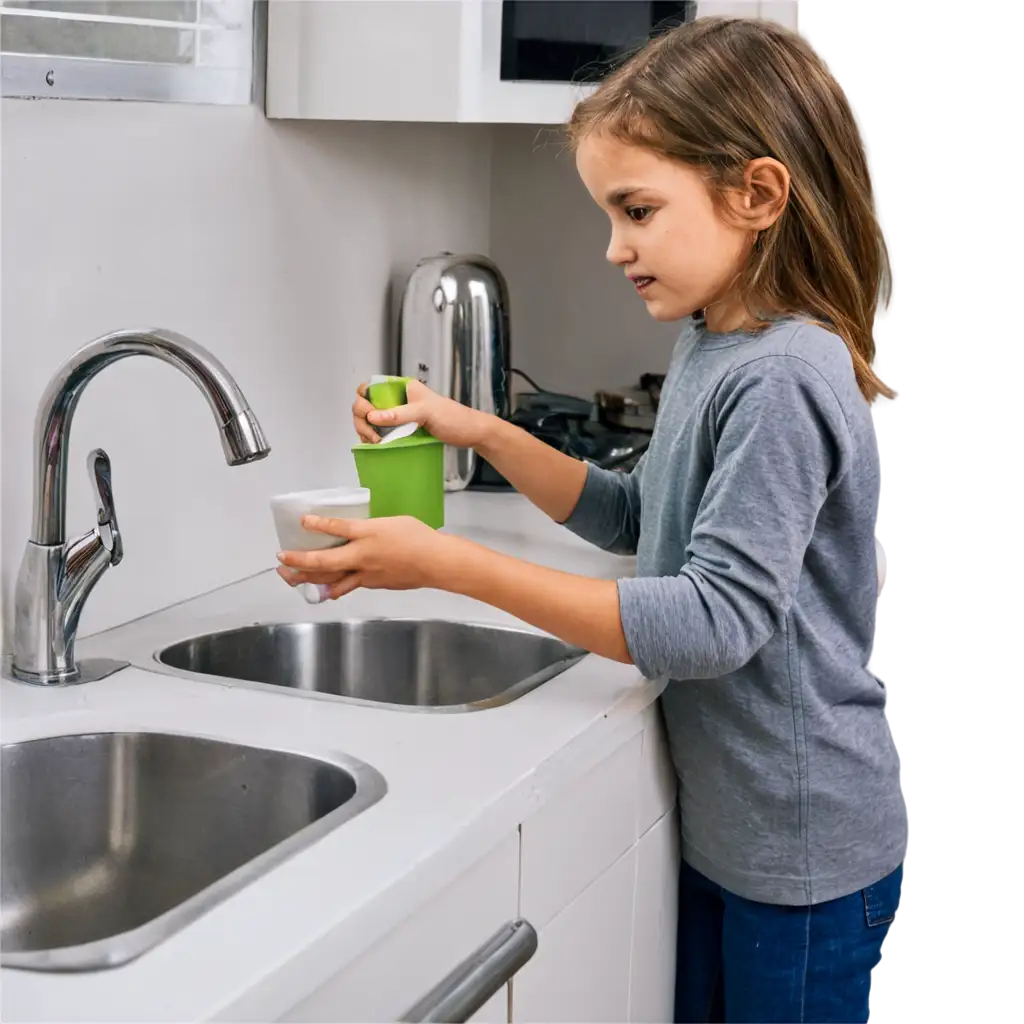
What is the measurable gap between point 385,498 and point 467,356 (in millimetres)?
712

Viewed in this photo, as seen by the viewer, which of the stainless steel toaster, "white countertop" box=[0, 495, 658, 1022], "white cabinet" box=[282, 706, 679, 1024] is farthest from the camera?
the stainless steel toaster

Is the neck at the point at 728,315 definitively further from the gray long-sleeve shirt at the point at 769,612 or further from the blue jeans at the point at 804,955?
the blue jeans at the point at 804,955

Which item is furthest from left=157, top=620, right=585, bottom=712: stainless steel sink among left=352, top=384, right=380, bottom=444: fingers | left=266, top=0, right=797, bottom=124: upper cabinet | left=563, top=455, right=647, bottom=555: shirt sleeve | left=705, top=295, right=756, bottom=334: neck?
left=266, top=0, right=797, bottom=124: upper cabinet

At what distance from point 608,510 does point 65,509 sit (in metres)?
0.52

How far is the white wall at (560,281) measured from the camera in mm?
2260

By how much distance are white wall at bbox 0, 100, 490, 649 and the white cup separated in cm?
28

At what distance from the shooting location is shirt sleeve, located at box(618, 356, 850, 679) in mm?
1114

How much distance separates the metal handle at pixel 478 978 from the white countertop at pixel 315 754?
82 millimetres

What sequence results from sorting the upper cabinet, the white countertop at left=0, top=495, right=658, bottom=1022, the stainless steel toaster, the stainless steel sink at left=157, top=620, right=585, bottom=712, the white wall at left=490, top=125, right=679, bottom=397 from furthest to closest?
the white wall at left=490, top=125, right=679, bottom=397
the stainless steel toaster
the upper cabinet
the stainless steel sink at left=157, top=620, right=585, bottom=712
the white countertop at left=0, top=495, right=658, bottom=1022

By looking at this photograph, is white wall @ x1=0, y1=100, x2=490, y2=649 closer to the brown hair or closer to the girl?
the girl

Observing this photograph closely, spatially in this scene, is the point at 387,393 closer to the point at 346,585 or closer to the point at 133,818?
the point at 346,585

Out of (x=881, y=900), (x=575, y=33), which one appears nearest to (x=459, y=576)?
(x=881, y=900)

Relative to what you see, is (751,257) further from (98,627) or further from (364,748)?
(98,627)

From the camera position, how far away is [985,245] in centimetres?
195
